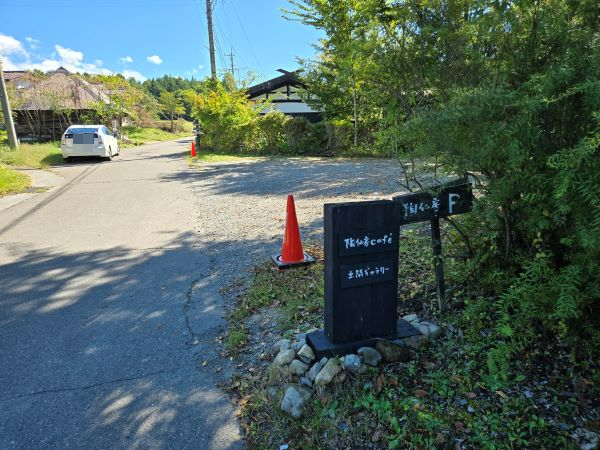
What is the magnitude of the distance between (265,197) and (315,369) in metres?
6.61

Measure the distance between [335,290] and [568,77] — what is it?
1747mm

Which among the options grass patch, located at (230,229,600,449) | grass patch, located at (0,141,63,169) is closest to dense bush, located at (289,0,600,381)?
grass patch, located at (230,229,600,449)

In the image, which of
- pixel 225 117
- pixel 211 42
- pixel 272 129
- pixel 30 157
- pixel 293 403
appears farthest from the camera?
pixel 211 42

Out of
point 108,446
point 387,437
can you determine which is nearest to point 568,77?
point 387,437

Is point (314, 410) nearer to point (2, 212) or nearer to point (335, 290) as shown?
point (335, 290)

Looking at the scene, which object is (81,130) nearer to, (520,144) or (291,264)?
(291,264)

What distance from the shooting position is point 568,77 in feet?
6.64

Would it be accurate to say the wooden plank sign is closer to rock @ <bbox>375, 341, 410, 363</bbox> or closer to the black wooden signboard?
the black wooden signboard

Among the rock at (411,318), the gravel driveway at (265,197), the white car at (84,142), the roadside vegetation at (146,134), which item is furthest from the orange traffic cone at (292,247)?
the roadside vegetation at (146,134)

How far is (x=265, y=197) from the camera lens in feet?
Result: 29.8

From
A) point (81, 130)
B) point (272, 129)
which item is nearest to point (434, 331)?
point (272, 129)

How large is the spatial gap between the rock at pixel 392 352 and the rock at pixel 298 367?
0.54 meters

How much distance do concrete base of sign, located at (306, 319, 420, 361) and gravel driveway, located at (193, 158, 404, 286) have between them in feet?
6.30

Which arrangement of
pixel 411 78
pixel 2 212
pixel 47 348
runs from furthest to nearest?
pixel 2 212 → pixel 411 78 → pixel 47 348
